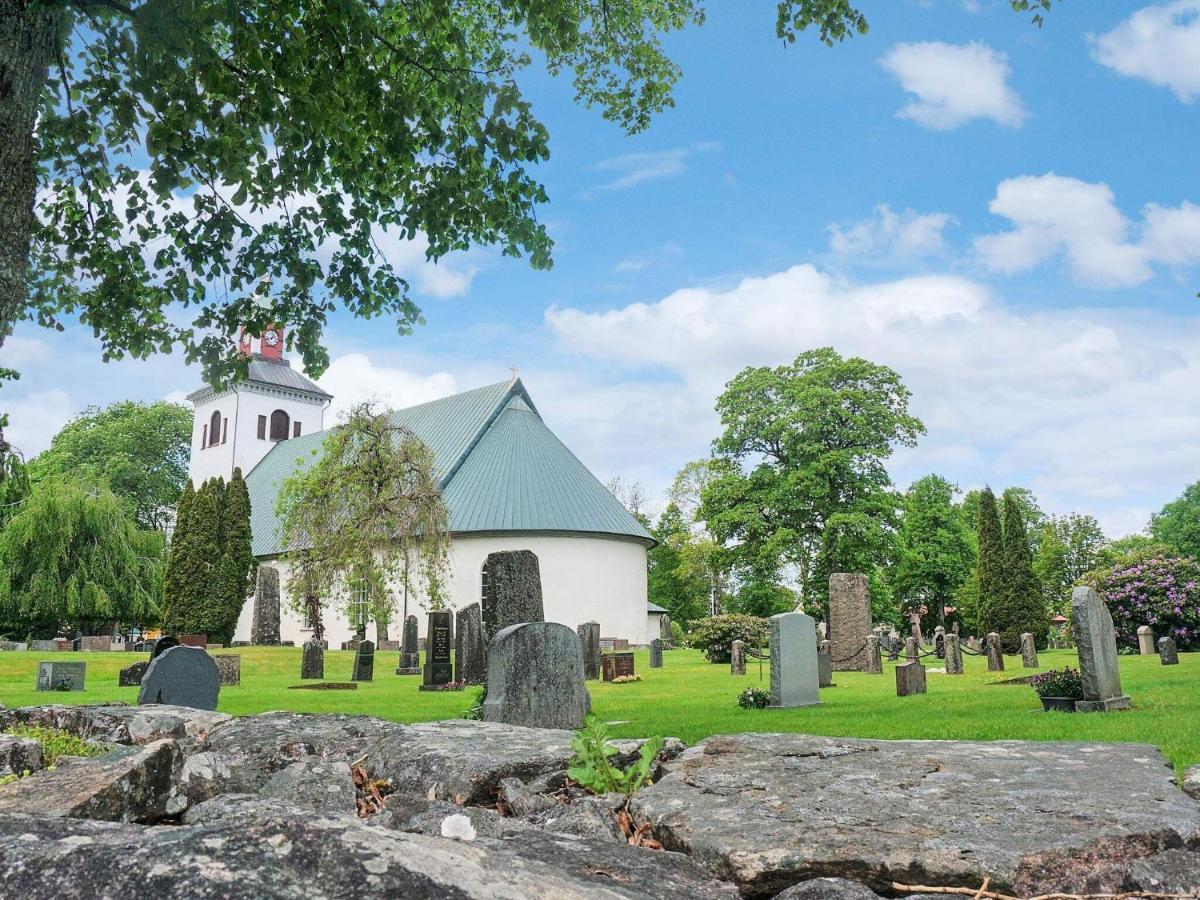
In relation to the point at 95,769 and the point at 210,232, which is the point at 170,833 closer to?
the point at 95,769

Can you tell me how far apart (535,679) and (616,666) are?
44.5 ft

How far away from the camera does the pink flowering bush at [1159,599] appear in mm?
27328

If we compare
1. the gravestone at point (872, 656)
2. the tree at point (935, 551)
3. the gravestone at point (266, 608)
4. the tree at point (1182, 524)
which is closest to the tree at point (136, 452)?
the gravestone at point (266, 608)

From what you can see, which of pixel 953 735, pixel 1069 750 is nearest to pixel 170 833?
pixel 1069 750

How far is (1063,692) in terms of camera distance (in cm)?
1122

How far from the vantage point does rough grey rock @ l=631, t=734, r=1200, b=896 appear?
2.94 meters

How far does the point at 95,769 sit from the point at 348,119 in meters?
6.95

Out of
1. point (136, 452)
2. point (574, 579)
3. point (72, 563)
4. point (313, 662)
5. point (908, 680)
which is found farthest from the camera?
point (136, 452)

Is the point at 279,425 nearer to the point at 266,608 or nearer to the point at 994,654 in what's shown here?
the point at 266,608

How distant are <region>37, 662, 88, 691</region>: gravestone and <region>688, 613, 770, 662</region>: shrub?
17.1m

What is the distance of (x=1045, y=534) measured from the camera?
66.1 m

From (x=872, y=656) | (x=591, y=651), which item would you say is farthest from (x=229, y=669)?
(x=872, y=656)

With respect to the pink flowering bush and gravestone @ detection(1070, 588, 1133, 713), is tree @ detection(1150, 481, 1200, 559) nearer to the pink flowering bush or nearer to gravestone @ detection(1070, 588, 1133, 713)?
the pink flowering bush

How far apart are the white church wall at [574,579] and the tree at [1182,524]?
143 ft
